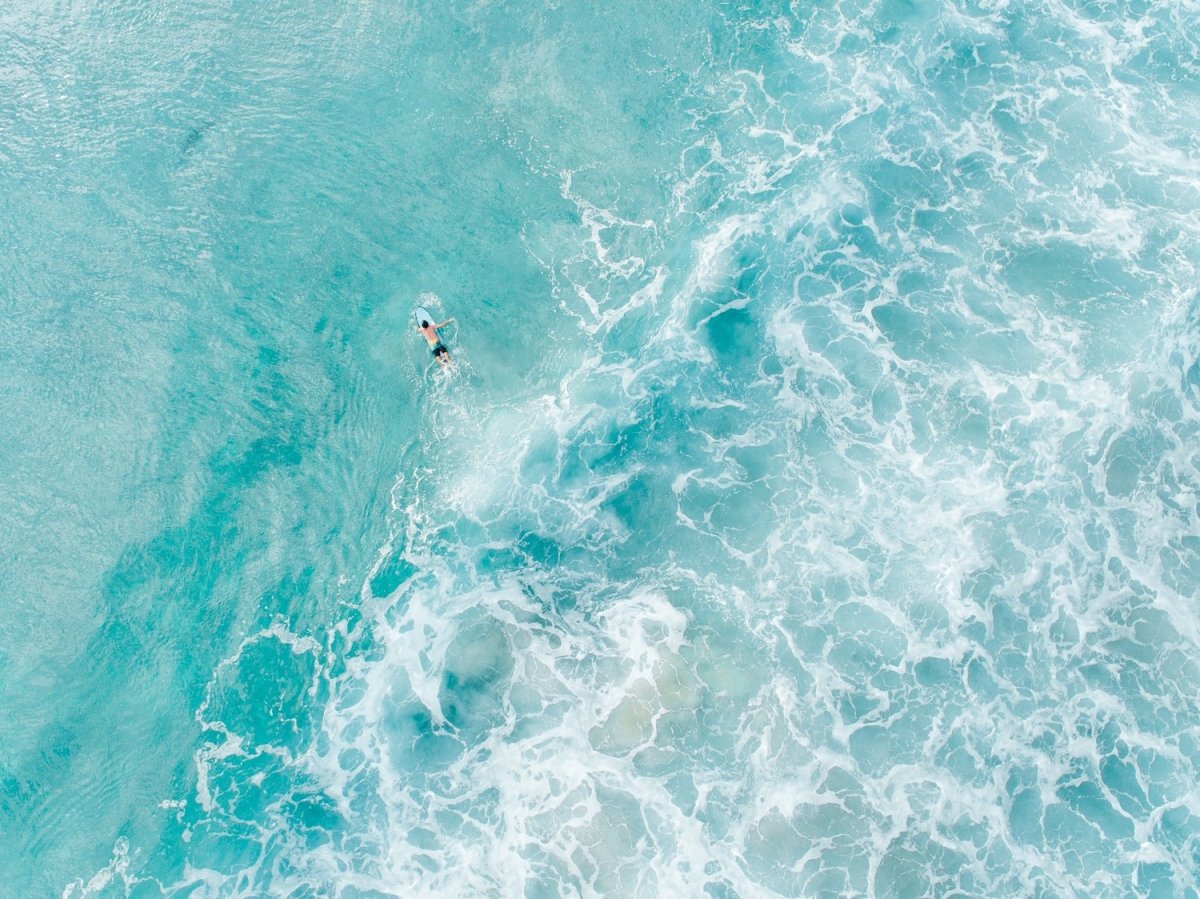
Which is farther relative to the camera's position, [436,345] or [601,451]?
[436,345]

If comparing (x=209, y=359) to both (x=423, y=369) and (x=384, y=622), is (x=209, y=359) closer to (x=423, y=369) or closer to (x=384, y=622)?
(x=423, y=369)

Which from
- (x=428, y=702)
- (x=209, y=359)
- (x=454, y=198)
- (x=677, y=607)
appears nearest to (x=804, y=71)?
(x=454, y=198)

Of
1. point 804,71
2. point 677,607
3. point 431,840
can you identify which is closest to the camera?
point 431,840

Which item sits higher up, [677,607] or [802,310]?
[802,310]

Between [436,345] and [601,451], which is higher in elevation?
[436,345]

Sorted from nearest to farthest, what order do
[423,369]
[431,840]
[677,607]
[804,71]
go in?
1. [431,840]
2. [677,607]
3. [423,369]
4. [804,71]

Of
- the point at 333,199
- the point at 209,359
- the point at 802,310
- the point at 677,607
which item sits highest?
the point at 333,199

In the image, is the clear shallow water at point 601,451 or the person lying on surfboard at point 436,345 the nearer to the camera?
the clear shallow water at point 601,451

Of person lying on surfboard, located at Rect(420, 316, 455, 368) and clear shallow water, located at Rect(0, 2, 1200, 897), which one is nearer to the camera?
clear shallow water, located at Rect(0, 2, 1200, 897)
